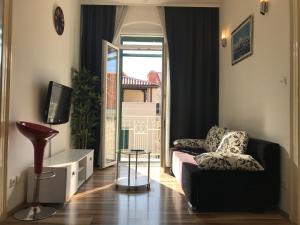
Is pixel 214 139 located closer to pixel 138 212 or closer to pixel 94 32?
pixel 138 212

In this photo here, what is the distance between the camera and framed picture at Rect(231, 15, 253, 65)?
3.86 m

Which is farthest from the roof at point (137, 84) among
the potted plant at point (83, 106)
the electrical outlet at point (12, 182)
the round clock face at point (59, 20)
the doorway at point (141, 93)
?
the electrical outlet at point (12, 182)

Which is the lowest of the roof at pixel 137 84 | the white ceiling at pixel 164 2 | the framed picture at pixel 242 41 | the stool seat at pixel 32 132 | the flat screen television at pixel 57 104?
the stool seat at pixel 32 132

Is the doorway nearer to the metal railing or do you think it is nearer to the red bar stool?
the metal railing

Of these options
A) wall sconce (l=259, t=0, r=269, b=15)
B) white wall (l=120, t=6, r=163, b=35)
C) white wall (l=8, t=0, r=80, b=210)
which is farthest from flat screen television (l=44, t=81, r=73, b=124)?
wall sconce (l=259, t=0, r=269, b=15)

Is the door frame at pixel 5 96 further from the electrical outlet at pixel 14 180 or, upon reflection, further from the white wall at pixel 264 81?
the white wall at pixel 264 81

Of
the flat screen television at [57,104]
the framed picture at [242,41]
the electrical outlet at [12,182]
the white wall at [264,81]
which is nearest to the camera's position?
the electrical outlet at [12,182]

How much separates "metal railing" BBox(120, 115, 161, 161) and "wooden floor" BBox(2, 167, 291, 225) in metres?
2.79

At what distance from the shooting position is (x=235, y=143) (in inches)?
137

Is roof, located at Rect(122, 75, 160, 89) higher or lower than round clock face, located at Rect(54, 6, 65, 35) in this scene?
lower

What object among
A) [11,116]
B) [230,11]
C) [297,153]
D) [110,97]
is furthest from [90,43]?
[297,153]

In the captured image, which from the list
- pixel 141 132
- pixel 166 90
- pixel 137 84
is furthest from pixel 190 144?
pixel 137 84

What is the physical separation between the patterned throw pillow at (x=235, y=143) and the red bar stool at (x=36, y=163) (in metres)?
2.06

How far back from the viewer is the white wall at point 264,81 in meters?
2.91
